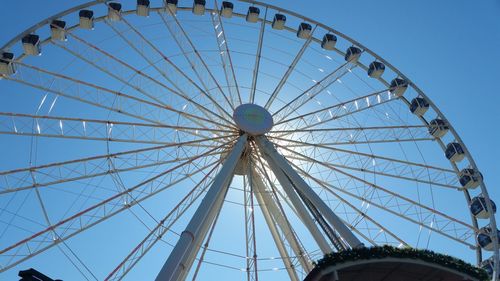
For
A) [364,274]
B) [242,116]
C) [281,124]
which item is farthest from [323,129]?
[364,274]

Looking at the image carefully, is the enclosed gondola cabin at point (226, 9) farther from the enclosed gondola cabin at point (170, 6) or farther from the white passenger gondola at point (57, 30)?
the white passenger gondola at point (57, 30)

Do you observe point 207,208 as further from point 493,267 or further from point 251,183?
point 493,267

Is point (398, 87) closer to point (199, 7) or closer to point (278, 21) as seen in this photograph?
point (278, 21)

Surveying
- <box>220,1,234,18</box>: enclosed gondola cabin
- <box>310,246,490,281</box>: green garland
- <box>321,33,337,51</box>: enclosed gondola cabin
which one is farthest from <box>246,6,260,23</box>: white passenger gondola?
<box>310,246,490,281</box>: green garland

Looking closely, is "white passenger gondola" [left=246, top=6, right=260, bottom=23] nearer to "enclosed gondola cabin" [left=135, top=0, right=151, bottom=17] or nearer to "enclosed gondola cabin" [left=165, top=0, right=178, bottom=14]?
"enclosed gondola cabin" [left=165, top=0, right=178, bottom=14]

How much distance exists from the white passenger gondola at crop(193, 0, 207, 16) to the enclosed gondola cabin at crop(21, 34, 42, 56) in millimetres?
8172

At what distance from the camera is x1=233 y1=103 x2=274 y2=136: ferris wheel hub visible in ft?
79.0

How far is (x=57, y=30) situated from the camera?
23906 millimetres

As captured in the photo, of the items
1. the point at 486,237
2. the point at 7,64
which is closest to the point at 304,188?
the point at 486,237

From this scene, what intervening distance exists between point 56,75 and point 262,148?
8.97 m

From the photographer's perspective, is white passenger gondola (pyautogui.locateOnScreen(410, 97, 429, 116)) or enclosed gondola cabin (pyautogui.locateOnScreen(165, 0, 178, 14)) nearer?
enclosed gondola cabin (pyautogui.locateOnScreen(165, 0, 178, 14))

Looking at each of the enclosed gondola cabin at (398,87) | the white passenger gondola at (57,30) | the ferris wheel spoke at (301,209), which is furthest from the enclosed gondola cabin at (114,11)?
the enclosed gondola cabin at (398,87)

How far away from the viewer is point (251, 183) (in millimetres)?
23125

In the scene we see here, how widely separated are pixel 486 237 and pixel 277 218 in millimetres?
9911
